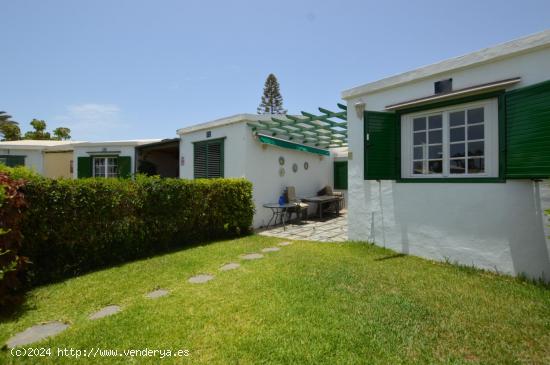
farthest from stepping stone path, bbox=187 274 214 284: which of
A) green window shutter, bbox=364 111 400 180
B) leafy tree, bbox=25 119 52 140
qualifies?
leafy tree, bbox=25 119 52 140

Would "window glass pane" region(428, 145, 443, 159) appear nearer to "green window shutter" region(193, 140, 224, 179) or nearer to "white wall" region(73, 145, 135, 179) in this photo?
"green window shutter" region(193, 140, 224, 179)

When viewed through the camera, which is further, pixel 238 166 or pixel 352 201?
pixel 238 166

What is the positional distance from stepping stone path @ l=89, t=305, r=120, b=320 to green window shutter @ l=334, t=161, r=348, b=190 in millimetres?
13010

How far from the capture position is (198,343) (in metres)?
2.69

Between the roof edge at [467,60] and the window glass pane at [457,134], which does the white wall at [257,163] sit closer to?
the roof edge at [467,60]

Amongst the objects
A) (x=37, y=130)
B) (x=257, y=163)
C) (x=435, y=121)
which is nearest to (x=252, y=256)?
(x=257, y=163)

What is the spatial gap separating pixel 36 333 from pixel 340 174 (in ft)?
45.9

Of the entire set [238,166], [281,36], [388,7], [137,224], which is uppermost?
[281,36]

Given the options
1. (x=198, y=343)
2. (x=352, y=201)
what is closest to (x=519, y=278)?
(x=352, y=201)

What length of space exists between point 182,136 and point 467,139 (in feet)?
34.1

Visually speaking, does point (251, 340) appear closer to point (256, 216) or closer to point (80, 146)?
point (256, 216)

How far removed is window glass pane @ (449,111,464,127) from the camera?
525 centimetres

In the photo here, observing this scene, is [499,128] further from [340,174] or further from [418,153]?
[340,174]

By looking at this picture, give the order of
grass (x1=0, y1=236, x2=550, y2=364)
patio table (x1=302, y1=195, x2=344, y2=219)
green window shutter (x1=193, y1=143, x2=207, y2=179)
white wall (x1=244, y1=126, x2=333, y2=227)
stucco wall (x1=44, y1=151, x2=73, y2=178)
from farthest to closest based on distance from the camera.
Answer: stucco wall (x1=44, y1=151, x2=73, y2=178) → patio table (x1=302, y1=195, x2=344, y2=219) → green window shutter (x1=193, y1=143, x2=207, y2=179) → white wall (x1=244, y1=126, x2=333, y2=227) → grass (x1=0, y1=236, x2=550, y2=364)
